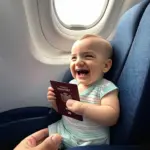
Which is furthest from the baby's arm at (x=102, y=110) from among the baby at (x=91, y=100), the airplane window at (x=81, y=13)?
the airplane window at (x=81, y=13)

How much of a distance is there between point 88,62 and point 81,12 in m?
0.63

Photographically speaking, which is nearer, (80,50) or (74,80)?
(80,50)

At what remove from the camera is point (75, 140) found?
120cm

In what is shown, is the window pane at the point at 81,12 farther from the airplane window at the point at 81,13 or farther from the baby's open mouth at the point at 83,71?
the baby's open mouth at the point at 83,71

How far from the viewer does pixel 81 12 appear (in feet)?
5.81

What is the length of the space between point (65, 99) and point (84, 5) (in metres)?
0.74

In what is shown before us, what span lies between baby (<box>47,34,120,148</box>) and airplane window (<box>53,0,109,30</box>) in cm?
48

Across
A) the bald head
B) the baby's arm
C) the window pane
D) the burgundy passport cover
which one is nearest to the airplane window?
the window pane

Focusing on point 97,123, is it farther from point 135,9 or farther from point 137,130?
point 135,9

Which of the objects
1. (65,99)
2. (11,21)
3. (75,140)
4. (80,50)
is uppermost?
(11,21)

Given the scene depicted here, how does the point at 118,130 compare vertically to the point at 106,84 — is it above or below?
below

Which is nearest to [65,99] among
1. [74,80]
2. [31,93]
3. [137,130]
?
[74,80]

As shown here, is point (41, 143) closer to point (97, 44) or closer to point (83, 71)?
point (83, 71)

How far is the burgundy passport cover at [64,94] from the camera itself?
1175 millimetres
